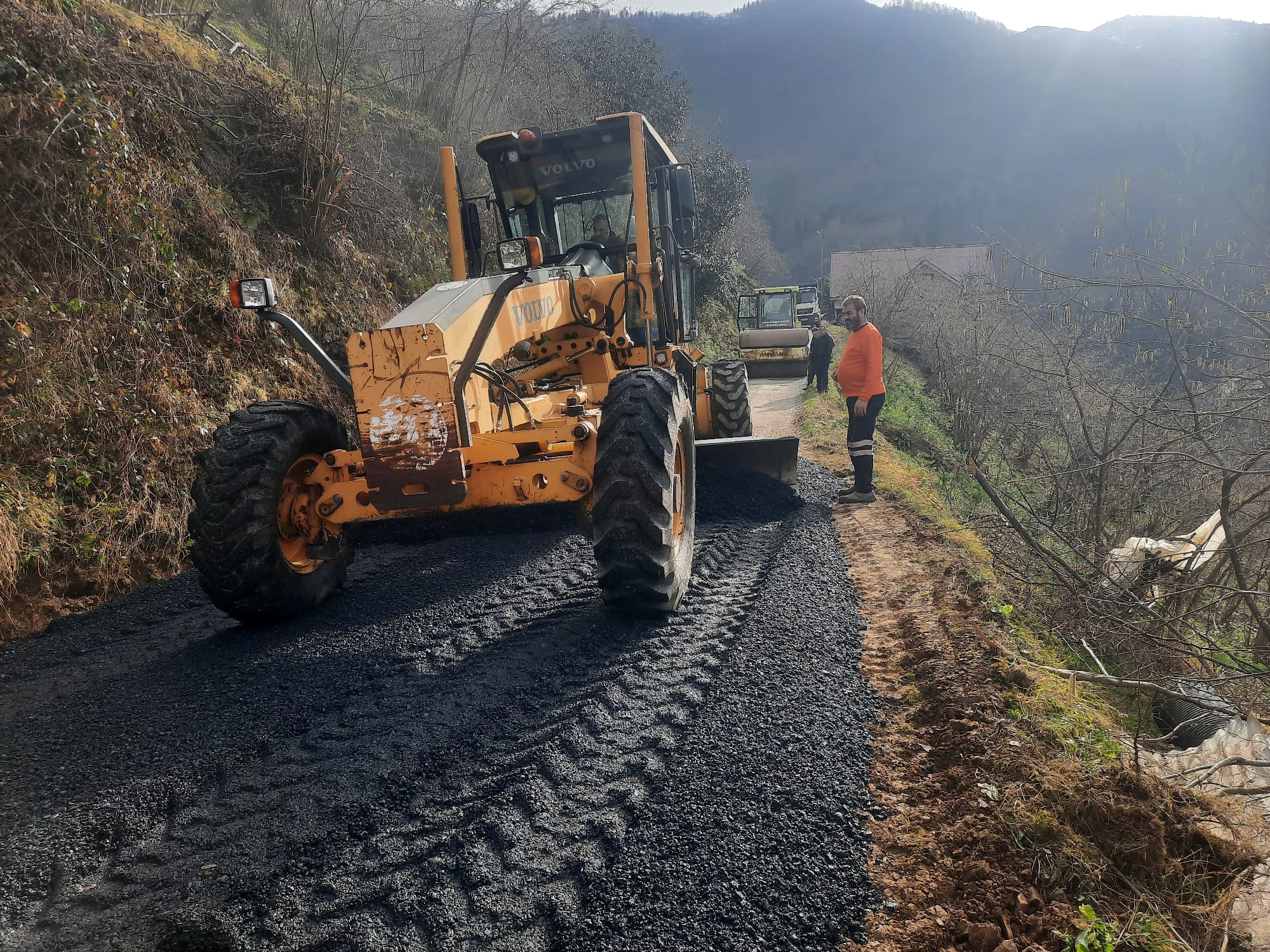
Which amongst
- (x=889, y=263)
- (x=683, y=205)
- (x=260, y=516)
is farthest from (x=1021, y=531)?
(x=889, y=263)

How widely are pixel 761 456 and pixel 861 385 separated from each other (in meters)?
1.10

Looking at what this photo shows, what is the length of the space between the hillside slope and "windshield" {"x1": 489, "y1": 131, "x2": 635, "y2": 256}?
8.97 feet

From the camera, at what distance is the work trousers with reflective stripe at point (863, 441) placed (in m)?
6.75

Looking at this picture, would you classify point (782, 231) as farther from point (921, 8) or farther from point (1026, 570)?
point (1026, 570)

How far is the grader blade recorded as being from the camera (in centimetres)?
655

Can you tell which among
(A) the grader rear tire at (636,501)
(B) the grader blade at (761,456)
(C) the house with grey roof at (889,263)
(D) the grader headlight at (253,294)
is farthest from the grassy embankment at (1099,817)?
(C) the house with grey roof at (889,263)

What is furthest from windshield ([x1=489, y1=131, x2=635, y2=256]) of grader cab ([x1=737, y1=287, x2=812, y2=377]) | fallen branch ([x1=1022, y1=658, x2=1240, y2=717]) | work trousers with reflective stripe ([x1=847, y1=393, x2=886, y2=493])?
grader cab ([x1=737, y1=287, x2=812, y2=377])

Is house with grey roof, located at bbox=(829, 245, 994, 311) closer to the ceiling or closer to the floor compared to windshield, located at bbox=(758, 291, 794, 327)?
closer to the ceiling

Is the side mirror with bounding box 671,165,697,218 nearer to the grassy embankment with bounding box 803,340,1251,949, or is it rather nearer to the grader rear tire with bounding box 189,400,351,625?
the grader rear tire with bounding box 189,400,351,625

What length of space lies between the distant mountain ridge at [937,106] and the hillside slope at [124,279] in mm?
61436

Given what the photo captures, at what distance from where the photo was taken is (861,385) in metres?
6.66

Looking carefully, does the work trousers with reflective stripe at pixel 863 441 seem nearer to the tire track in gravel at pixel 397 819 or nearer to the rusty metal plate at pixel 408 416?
the tire track in gravel at pixel 397 819

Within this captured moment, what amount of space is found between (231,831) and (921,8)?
157973 mm

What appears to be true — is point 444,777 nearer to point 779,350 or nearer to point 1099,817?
point 1099,817
